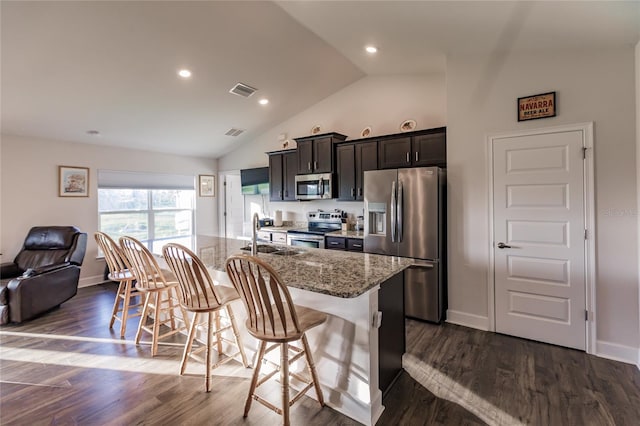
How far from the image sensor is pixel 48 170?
4645 mm

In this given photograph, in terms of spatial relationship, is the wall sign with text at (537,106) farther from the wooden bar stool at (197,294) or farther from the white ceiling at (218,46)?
the wooden bar stool at (197,294)

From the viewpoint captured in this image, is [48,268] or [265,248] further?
[48,268]

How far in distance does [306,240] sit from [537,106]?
3195mm

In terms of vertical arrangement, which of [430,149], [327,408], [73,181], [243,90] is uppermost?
[243,90]

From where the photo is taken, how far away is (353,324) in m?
1.96

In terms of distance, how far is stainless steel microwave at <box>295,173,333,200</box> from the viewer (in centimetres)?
476

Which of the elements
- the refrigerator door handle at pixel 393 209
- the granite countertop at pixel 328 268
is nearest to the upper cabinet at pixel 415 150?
the refrigerator door handle at pixel 393 209

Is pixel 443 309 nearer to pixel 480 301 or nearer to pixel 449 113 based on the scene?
pixel 480 301

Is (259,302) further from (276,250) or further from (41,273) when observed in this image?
(41,273)

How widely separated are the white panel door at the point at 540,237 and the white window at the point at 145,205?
16.9ft

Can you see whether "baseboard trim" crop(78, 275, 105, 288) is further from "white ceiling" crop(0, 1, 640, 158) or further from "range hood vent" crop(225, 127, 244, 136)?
"range hood vent" crop(225, 127, 244, 136)

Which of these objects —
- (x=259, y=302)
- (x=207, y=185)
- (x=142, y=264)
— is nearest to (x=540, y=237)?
(x=259, y=302)

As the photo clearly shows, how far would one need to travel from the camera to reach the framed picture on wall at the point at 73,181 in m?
4.75

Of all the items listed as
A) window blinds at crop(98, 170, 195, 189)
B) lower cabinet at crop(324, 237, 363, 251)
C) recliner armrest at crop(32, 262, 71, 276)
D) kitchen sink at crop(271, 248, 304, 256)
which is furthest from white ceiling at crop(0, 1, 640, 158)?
lower cabinet at crop(324, 237, 363, 251)
